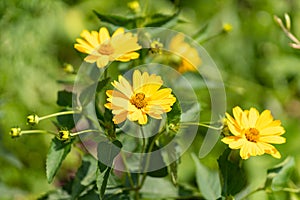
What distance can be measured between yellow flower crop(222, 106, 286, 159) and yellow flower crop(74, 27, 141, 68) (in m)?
0.19

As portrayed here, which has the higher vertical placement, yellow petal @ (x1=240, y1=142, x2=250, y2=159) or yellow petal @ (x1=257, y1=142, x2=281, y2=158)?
yellow petal @ (x1=240, y1=142, x2=250, y2=159)

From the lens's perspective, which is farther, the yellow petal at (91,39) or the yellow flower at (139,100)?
the yellow petal at (91,39)

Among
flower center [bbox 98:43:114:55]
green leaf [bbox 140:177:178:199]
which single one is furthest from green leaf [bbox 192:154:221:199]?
flower center [bbox 98:43:114:55]

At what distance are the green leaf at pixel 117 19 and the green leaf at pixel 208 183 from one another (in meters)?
0.29

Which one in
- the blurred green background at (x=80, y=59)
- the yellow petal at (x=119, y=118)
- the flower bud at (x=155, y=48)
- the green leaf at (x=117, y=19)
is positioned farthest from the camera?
the blurred green background at (x=80, y=59)

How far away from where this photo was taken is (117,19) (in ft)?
3.17

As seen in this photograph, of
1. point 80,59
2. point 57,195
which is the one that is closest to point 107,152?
point 57,195

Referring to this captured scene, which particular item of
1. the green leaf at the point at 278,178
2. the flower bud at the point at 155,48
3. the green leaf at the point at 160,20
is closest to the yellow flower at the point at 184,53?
the green leaf at the point at 160,20

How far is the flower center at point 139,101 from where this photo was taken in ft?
2.47

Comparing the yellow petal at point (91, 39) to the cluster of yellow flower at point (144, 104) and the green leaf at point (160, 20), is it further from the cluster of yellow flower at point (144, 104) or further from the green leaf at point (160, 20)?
the green leaf at point (160, 20)

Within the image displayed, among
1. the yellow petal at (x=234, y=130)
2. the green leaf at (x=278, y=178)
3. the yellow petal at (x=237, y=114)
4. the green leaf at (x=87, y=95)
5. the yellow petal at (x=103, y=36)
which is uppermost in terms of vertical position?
the yellow petal at (x=103, y=36)

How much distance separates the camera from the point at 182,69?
3.67ft

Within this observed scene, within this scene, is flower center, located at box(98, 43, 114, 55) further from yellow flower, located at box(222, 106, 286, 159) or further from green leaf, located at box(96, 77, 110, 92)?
yellow flower, located at box(222, 106, 286, 159)

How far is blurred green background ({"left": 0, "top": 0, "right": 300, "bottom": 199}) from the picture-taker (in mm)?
1529
